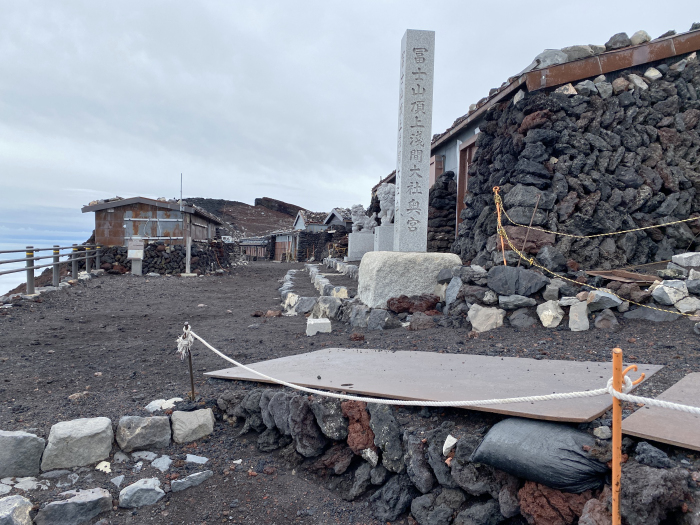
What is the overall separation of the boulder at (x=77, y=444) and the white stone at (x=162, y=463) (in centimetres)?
36

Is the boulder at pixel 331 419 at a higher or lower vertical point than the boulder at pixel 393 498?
higher

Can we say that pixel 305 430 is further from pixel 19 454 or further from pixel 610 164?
pixel 610 164

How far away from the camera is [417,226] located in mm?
7070

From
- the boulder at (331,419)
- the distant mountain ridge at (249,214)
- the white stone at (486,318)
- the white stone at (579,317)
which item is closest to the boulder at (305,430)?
the boulder at (331,419)

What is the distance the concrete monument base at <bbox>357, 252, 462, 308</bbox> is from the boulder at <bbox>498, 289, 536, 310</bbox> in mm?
1271

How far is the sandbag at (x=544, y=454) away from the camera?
77.2 inches

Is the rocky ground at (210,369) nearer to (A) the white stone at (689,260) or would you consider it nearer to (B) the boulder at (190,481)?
(B) the boulder at (190,481)

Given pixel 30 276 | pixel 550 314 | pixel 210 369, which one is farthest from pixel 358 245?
pixel 210 369

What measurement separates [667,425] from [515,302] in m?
3.30

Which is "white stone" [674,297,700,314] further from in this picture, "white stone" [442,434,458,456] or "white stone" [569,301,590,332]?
"white stone" [442,434,458,456]

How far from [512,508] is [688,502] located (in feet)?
2.44

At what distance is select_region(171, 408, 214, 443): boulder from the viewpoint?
11.1 feet

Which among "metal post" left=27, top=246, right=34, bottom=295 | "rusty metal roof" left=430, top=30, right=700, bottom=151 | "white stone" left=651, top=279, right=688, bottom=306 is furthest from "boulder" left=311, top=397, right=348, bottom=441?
"metal post" left=27, top=246, right=34, bottom=295

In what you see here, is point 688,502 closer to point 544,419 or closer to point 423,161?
point 544,419
